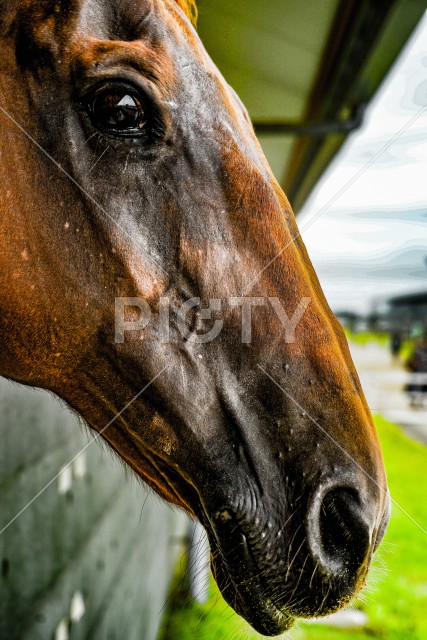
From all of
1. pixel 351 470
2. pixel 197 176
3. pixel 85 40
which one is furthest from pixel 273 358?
pixel 85 40

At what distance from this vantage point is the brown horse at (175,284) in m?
1.22

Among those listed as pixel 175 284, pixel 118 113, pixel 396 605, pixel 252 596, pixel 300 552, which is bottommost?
pixel 396 605

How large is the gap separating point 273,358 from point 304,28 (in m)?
2.68

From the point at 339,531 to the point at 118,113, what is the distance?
1.04 m

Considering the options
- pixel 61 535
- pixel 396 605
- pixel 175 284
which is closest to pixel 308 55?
pixel 175 284

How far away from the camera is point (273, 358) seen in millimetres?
1250

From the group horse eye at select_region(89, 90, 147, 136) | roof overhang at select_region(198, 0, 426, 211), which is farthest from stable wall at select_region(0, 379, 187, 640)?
roof overhang at select_region(198, 0, 426, 211)

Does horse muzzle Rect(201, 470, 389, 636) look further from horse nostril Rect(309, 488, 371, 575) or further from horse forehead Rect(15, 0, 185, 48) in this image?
horse forehead Rect(15, 0, 185, 48)

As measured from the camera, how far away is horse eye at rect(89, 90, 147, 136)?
124 centimetres

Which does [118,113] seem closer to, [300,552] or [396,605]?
[300,552]

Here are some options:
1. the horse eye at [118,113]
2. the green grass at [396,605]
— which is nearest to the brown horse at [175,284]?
the horse eye at [118,113]

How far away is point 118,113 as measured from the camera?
1.25 m

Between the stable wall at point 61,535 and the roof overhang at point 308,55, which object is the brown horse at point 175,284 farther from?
the roof overhang at point 308,55

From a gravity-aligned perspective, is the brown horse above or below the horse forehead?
below
